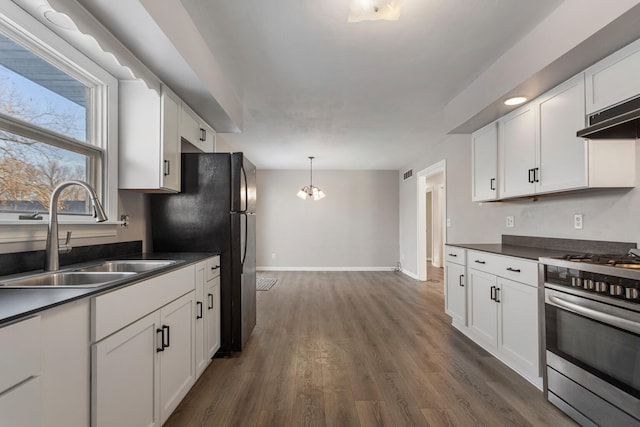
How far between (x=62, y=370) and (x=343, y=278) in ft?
19.0

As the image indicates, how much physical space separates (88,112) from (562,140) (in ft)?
10.7

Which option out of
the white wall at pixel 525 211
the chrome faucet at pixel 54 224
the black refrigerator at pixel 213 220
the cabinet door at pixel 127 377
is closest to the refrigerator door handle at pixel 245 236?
the black refrigerator at pixel 213 220

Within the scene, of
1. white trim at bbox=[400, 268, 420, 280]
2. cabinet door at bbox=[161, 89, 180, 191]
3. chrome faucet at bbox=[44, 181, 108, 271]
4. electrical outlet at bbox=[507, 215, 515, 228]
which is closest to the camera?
chrome faucet at bbox=[44, 181, 108, 271]

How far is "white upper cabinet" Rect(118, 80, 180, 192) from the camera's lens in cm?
229

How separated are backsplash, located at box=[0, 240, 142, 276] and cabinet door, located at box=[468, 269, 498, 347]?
292 centimetres

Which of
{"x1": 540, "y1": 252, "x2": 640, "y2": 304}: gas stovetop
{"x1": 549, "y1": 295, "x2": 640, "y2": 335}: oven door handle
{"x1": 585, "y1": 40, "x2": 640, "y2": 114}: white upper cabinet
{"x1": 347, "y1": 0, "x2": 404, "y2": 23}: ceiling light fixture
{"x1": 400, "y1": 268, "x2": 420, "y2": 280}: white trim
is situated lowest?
{"x1": 400, "y1": 268, "x2": 420, "y2": 280}: white trim

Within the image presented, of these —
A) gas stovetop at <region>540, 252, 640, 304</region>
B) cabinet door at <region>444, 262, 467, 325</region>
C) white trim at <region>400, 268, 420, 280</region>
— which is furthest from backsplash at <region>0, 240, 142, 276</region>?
white trim at <region>400, 268, 420, 280</region>

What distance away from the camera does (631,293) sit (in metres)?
1.50

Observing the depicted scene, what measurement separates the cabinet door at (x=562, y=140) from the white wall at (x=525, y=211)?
0.26 m

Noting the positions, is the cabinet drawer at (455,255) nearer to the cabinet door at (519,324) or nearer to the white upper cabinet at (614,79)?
the cabinet door at (519,324)

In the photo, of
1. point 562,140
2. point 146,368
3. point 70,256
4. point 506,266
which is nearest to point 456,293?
point 506,266

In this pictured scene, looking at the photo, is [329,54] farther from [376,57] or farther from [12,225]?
[12,225]

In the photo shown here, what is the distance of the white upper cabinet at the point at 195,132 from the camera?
2.71m

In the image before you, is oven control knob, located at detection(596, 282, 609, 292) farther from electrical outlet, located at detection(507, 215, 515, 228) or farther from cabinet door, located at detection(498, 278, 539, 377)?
electrical outlet, located at detection(507, 215, 515, 228)
